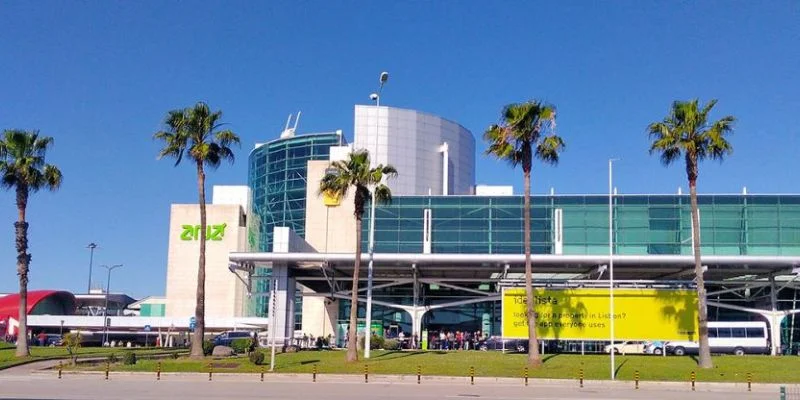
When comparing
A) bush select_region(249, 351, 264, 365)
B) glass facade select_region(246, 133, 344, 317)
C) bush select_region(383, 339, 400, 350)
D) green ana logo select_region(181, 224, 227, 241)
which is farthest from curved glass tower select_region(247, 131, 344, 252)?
bush select_region(249, 351, 264, 365)

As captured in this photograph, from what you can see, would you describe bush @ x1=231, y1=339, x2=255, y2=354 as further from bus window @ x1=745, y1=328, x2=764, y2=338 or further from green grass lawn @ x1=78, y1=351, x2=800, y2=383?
bus window @ x1=745, y1=328, x2=764, y2=338

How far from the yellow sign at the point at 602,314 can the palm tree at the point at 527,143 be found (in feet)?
33.9

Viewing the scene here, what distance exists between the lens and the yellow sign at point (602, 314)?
49.3 metres

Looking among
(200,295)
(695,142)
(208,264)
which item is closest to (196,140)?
(200,295)

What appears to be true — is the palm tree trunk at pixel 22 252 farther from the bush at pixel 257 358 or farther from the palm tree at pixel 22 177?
the bush at pixel 257 358

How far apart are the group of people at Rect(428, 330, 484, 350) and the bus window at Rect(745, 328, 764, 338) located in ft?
68.2

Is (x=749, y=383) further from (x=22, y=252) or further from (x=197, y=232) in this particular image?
(x=197, y=232)

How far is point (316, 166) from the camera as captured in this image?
294 feet

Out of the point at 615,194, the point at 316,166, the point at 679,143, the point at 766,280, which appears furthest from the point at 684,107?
the point at 316,166

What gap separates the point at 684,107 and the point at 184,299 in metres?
74.5

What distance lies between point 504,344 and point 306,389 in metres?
26.8

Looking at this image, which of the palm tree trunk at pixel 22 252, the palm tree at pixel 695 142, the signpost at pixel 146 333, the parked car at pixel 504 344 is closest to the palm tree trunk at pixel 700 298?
the palm tree at pixel 695 142

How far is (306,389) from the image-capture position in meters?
30.7

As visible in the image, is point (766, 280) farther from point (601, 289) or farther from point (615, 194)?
point (615, 194)
